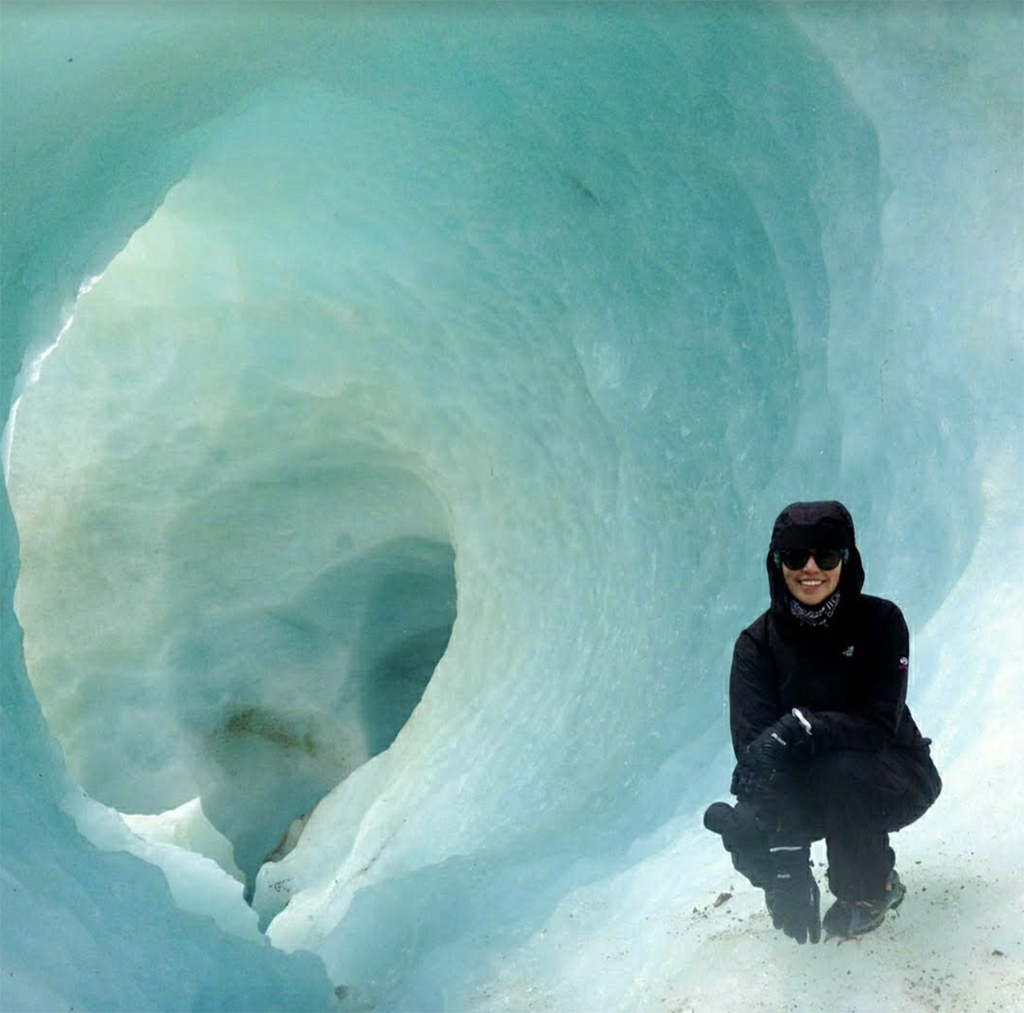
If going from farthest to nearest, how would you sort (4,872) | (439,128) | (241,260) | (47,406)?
(47,406)
(241,260)
(439,128)
(4,872)

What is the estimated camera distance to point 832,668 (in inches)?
93.7

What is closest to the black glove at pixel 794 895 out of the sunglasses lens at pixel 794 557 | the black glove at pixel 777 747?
the black glove at pixel 777 747

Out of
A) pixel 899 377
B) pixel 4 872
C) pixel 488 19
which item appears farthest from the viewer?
pixel 488 19

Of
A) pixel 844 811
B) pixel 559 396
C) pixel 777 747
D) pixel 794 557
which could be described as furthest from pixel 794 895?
pixel 559 396

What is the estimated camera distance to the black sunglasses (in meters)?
2.27

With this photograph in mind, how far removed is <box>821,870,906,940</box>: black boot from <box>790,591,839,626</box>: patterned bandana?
1.95 feet

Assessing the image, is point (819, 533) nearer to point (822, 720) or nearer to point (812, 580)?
point (812, 580)

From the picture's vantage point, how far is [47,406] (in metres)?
6.21

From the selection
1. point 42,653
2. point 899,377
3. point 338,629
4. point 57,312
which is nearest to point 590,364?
point 899,377

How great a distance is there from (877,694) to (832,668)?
9cm

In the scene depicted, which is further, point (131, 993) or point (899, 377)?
point (899, 377)

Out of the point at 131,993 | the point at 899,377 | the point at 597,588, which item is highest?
the point at 899,377

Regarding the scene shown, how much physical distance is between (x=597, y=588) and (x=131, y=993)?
6.64 ft

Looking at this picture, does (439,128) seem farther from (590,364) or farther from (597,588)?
(597,588)
